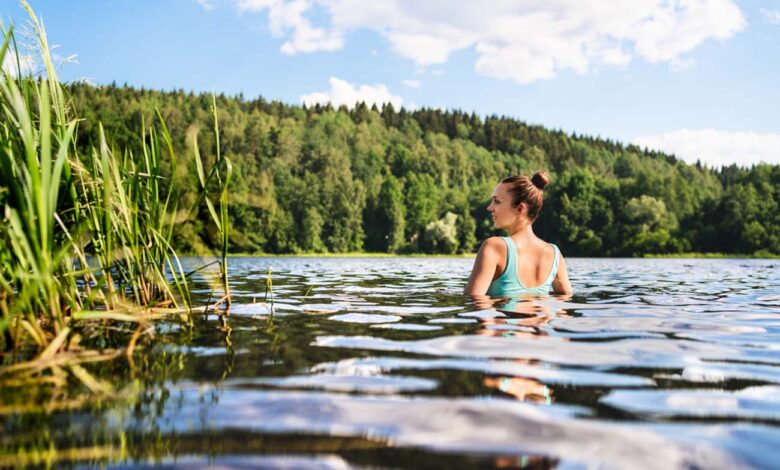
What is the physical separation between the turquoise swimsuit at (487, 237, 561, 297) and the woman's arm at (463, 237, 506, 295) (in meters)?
0.08

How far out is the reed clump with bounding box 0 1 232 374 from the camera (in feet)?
8.84

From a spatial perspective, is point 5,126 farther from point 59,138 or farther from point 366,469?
point 366,469

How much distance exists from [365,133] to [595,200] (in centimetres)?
5288

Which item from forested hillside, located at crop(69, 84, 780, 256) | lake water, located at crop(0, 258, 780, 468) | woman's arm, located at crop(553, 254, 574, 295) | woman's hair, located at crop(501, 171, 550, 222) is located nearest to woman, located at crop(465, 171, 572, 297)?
woman's hair, located at crop(501, 171, 550, 222)

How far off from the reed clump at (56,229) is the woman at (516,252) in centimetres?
274

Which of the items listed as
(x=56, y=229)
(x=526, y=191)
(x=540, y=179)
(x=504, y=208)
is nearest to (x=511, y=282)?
(x=504, y=208)

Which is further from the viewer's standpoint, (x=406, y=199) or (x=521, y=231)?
(x=406, y=199)

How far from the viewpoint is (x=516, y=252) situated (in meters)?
6.20

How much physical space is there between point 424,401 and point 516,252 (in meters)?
4.09

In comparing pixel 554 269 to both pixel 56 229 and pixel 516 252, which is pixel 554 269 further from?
pixel 56 229

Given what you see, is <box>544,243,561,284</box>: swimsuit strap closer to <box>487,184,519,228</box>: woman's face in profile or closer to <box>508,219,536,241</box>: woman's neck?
<box>508,219,536,241</box>: woman's neck

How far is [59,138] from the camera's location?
3914 mm

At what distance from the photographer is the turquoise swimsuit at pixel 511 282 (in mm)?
6191

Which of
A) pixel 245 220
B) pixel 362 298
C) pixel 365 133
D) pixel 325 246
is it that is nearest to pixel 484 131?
pixel 365 133
